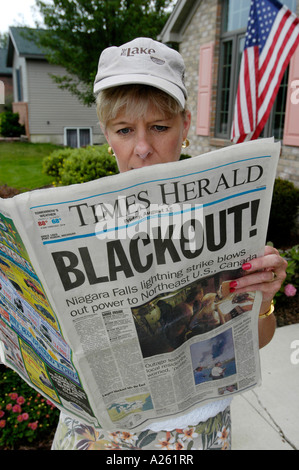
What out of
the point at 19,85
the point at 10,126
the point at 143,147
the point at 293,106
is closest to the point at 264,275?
the point at 143,147

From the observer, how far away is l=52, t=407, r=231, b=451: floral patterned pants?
3.56 feet

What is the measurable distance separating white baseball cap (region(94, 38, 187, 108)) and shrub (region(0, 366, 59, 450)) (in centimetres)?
180

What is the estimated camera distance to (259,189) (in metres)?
0.84

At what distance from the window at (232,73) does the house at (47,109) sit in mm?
13511

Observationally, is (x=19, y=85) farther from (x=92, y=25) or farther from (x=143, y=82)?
(x=143, y=82)

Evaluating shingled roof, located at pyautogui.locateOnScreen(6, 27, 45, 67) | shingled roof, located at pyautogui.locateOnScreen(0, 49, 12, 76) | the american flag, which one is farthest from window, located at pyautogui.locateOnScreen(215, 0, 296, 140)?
shingled roof, located at pyautogui.locateOnScreen(0, 49, 12, 76)

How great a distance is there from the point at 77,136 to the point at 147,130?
65.6 ft

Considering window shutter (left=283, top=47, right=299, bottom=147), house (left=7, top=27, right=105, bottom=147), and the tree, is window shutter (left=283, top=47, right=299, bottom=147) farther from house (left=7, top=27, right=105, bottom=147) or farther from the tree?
house (left=7, top=27, right=105, bottom=147)

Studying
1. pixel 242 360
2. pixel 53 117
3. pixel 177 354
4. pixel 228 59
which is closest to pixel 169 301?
pixel 177 354

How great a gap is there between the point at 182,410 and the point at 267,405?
1.74 metres

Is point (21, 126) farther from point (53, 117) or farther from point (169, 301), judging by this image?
point (169, 301)

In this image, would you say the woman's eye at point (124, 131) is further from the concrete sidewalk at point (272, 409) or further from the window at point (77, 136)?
the window at point (77, 136)

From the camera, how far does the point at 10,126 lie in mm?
20109

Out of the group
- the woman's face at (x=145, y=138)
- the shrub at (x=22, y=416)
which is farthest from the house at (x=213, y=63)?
the woman's face at (x=145, y=138)
